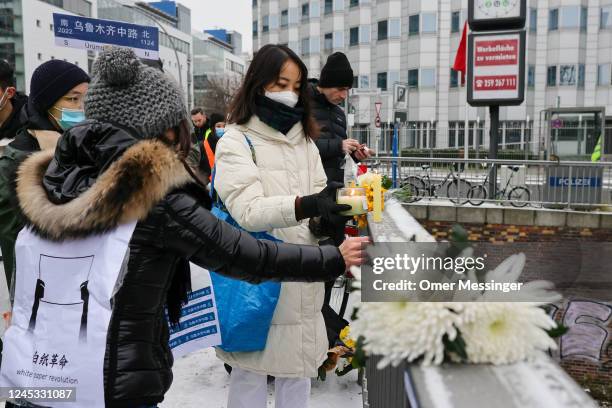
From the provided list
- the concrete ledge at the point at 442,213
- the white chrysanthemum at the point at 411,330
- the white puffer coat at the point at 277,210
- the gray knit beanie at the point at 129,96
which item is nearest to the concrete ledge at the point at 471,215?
the concrete ledge at the point at 442,213

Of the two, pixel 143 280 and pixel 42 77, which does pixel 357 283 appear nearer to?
pixel 143 280

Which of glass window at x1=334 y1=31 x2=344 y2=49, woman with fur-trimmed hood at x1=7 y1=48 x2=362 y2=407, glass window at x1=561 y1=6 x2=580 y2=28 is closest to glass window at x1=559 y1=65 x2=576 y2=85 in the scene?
glass window at x1=561 y1=6 x2=580 y2=28

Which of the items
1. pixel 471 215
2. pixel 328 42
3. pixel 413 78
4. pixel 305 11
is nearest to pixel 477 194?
pixel 471 215

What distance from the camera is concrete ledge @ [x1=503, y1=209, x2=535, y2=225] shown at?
34.8 feet

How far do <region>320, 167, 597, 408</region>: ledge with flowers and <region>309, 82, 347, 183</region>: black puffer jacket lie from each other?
245 cm

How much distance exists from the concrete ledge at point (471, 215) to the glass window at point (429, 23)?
3520cm

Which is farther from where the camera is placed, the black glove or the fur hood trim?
the black glove

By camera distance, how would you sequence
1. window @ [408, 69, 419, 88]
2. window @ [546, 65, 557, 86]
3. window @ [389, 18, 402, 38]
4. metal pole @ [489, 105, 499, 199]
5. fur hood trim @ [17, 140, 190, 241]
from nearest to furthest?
fur hood trim @ [17, 140, 190, 241] → metal pole @ [489, 105, 499, 199] → window @ [546, 65, 557, 86] → window @ [408, 69, 419, 88] → window @ [389, 18, 402, 38]

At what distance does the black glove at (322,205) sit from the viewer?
2148 mm

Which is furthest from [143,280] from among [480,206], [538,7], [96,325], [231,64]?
[231,64]

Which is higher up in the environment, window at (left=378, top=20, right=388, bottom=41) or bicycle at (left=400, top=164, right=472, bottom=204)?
window at (left=378, top=20, right=388, bottom=41)

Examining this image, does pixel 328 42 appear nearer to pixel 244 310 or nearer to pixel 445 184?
pixel 445 184

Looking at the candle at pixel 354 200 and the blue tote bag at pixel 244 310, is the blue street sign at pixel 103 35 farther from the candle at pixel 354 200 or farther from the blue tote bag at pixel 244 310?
the candle at pixel 354 200

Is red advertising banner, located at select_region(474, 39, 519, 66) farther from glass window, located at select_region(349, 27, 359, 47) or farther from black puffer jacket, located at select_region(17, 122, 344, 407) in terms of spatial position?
glass window, located at select_region(349, 27, 359, 47)
